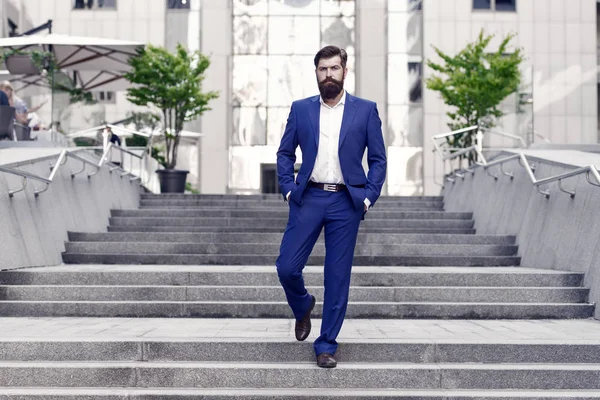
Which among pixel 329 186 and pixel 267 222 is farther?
pixel 267 222

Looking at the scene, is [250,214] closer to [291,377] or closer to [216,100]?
[291,377]

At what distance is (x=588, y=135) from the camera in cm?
3188

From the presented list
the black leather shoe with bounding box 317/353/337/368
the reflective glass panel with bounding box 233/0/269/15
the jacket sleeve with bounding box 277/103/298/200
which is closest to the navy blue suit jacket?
the jacket sleeve with bounding box 277/103/298/200

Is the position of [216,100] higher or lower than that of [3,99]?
higher

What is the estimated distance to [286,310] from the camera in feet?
25.8

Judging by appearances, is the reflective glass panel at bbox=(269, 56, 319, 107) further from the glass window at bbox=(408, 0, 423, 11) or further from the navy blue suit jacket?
the navy blue suit jacket

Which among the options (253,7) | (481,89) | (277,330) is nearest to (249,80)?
(253,7)

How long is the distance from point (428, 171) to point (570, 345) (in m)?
24.8

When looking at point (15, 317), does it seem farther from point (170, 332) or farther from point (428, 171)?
point (428, 171)

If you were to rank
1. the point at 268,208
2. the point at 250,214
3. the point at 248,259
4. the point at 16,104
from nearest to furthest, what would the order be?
the point at 248,259 < the point at 250,214 < the point at 268,208 < the point at 16,104

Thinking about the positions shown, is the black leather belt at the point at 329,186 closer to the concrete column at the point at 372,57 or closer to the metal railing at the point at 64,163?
the metal railing at the point at 64,163

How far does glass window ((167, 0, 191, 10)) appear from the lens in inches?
1231

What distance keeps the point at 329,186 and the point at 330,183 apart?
0.07 ft

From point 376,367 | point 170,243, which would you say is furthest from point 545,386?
point 170,243
